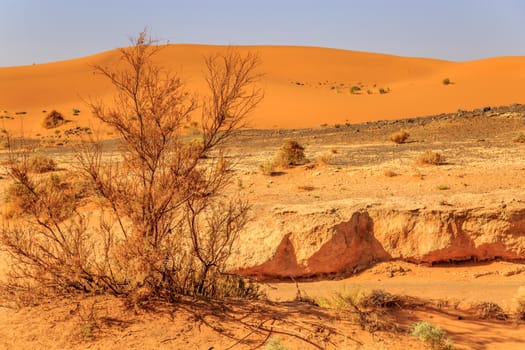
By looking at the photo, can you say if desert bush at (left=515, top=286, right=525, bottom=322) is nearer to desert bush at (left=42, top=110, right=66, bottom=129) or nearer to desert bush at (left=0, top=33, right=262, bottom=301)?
desert bush at (left=0, top=33, right=262, bottom=301)

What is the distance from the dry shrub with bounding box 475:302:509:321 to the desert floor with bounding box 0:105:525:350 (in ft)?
0.24

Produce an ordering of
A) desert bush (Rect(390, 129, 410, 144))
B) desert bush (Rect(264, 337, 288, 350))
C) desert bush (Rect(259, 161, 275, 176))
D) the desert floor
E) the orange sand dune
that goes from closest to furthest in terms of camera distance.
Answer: desert bush (Rect(264, 337, 288, 350)) < the desert floor < desert bush (Rect(259, 161, 275, 176)) < desert bush (Rect(390, 129, 410, 144)) < the orange sand dune

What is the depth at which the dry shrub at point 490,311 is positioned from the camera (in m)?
6.64

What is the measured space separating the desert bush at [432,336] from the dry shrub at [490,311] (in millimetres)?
1322

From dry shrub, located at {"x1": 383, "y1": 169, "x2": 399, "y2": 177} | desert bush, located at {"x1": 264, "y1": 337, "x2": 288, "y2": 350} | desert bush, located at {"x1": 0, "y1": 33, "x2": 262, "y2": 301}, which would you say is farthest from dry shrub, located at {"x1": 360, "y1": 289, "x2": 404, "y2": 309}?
dry shrub, located at {"x1": 383, "y1": 169, "x2": 399, "y2": 177}

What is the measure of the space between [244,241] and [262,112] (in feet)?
88.7

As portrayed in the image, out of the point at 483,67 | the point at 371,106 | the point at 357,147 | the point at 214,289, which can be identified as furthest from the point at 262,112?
the point at 214,289

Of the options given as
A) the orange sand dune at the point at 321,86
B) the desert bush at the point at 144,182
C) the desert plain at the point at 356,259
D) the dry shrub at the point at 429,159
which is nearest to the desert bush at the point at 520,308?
the desert plain at the point at 356,259

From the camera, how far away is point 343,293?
6.73 meters

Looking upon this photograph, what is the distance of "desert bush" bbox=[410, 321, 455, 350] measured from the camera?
5359 mm

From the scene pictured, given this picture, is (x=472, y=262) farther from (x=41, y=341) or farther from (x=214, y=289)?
(x=41, y=341)

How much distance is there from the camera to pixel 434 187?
11.8m

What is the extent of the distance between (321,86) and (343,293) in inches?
1700

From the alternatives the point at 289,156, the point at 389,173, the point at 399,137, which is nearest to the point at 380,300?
the point at 389,173
